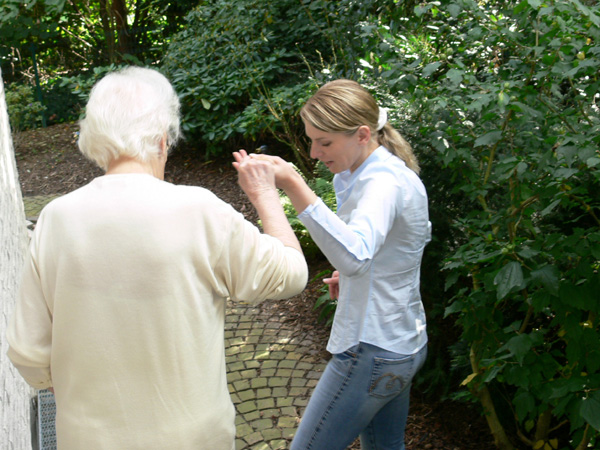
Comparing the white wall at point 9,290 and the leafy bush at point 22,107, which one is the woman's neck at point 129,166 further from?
the leafy bush at point 22,107

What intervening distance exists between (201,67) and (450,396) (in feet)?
19.4

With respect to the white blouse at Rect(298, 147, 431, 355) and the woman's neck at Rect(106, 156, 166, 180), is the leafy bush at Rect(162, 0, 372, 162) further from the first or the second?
the woman's neck at Rect(106, 156, 166, 180)

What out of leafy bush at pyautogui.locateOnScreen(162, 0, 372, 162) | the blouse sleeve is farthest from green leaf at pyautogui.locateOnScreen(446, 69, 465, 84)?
leafy bush at pyautogui.locateOnScreen(162, 0, 372, 162)

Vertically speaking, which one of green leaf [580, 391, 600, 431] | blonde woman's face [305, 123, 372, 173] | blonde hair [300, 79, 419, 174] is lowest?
green leaf [580, 391, 600, 431]

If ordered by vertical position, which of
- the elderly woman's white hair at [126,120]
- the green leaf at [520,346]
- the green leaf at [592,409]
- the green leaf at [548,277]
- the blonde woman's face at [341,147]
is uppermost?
the elderly woman's white hair at [126,120]

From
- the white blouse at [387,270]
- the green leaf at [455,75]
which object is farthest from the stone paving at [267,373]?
the green leaf at [455,75]

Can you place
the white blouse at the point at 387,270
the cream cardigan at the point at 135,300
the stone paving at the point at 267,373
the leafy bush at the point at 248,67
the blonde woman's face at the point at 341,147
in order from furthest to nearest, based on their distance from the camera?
the leafy bush at the point at 248,67, the stone paving at the point at 267,373, the blonde woman's face at the point at 341,147, the white blouse at the point at 387,270, the cream cardigan at the point at 135,300

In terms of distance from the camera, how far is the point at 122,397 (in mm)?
1638

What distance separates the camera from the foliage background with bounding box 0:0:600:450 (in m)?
2.44

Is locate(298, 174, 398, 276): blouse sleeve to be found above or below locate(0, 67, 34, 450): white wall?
above

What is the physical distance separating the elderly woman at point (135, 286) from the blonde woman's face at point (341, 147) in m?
0.62

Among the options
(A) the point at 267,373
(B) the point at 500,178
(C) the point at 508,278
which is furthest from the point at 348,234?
(A) the point at 267,373

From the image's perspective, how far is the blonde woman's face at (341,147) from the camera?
2236 mm

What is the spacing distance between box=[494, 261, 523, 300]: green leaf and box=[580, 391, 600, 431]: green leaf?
0.48m
